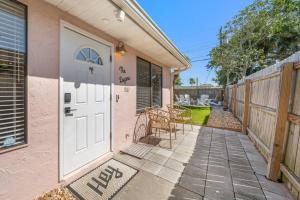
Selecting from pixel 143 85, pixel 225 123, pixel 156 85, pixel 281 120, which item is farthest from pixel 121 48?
pixel 225 123

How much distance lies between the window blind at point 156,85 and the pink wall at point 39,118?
3227mm

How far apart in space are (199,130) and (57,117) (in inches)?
185

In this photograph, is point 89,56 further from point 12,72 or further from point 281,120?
point 281,120

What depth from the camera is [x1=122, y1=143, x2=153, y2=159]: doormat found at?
11.1 feet

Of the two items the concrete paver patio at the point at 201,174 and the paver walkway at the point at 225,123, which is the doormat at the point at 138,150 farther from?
the paver walkway at the point at 225,123

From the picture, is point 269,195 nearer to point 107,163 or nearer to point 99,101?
point 107,163

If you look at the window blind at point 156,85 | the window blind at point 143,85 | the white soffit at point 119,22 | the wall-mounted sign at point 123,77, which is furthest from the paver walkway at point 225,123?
the wall-mounted sign at point 123,77

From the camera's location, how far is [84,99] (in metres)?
2.62

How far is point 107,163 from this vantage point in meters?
2.96

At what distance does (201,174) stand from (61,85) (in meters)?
2.56

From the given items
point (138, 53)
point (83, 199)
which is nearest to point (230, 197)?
point (83, 199)

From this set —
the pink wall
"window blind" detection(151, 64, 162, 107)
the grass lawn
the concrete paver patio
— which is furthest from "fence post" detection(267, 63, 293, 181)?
the grass lawn

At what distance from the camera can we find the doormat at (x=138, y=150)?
3389 mm

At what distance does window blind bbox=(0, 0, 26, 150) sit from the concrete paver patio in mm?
1449
